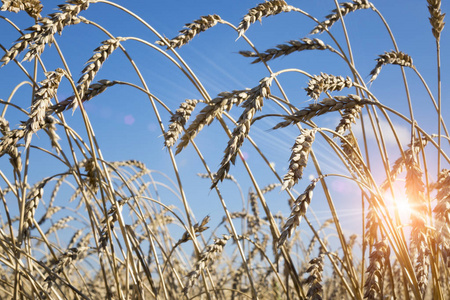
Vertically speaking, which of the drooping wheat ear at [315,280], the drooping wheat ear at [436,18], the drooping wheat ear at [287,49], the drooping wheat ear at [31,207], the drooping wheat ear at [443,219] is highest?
the drooping wheat ear at [436,18]

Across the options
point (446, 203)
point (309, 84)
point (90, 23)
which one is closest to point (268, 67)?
point (309, 84)

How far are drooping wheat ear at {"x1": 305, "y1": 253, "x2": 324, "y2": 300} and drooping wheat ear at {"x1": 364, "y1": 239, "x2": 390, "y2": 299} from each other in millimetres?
215

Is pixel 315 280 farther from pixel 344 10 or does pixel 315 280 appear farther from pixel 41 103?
pixel 344 10

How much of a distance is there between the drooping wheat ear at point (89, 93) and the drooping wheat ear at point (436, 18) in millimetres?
1818

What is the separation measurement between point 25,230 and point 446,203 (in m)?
1.99

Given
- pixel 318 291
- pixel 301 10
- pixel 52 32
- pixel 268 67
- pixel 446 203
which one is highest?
pixel 301 10

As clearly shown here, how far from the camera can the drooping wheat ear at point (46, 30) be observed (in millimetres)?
1452

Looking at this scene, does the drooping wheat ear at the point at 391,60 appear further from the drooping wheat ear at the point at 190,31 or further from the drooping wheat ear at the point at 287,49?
the drooping wheat ear at the point at 190,31

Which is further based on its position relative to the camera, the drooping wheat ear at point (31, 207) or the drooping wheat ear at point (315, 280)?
the drooping wheat ear at point (31, 207)

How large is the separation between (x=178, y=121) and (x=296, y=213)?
2.72ft

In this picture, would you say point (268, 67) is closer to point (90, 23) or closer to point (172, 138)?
point (172, 138)

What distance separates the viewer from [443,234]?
57.1 inches

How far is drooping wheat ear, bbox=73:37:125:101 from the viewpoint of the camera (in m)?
1.65

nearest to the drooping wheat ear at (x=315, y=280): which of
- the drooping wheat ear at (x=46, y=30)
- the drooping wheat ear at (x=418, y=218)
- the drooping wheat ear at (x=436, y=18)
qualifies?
the drooping wheat ear at (x=418, y=218)
